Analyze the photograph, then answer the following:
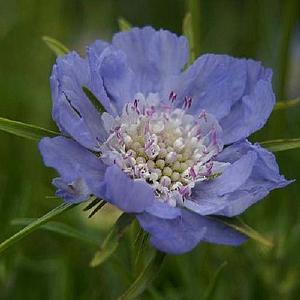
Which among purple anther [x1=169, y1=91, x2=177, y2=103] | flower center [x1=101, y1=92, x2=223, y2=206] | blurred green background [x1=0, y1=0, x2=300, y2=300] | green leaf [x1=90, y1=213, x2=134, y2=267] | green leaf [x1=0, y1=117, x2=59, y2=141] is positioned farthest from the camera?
blurred green background [x1=0, y1=0, x2=300, y2=300]

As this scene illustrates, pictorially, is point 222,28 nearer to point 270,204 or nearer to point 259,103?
point 270,204

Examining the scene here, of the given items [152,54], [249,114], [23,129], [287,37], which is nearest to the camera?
[23,129]

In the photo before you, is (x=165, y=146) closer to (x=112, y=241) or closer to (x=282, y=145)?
(x=282, y=145)

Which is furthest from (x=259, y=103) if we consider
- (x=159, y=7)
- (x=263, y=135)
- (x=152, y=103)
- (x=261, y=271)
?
(x=159, y=7)

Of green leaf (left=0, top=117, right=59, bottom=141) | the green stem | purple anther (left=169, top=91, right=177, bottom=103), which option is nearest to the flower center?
purple anther (left=169, top=91, right=177, bottom=103)

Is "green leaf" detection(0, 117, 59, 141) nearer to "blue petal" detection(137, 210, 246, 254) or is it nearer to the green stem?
"blue petal" detection(137, 210, 246, 254)

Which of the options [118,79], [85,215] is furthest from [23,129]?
[85,215]

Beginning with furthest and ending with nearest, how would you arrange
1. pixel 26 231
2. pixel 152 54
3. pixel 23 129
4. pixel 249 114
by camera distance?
1. pixel 152 54
2. pixel 249 114
3. pixel 23 129
4. pixel 26 231

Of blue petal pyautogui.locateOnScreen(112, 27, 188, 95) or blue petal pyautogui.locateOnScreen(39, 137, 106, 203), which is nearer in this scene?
blue petal pyautogui.locateOnScreen(39, 137, 106, 203)
